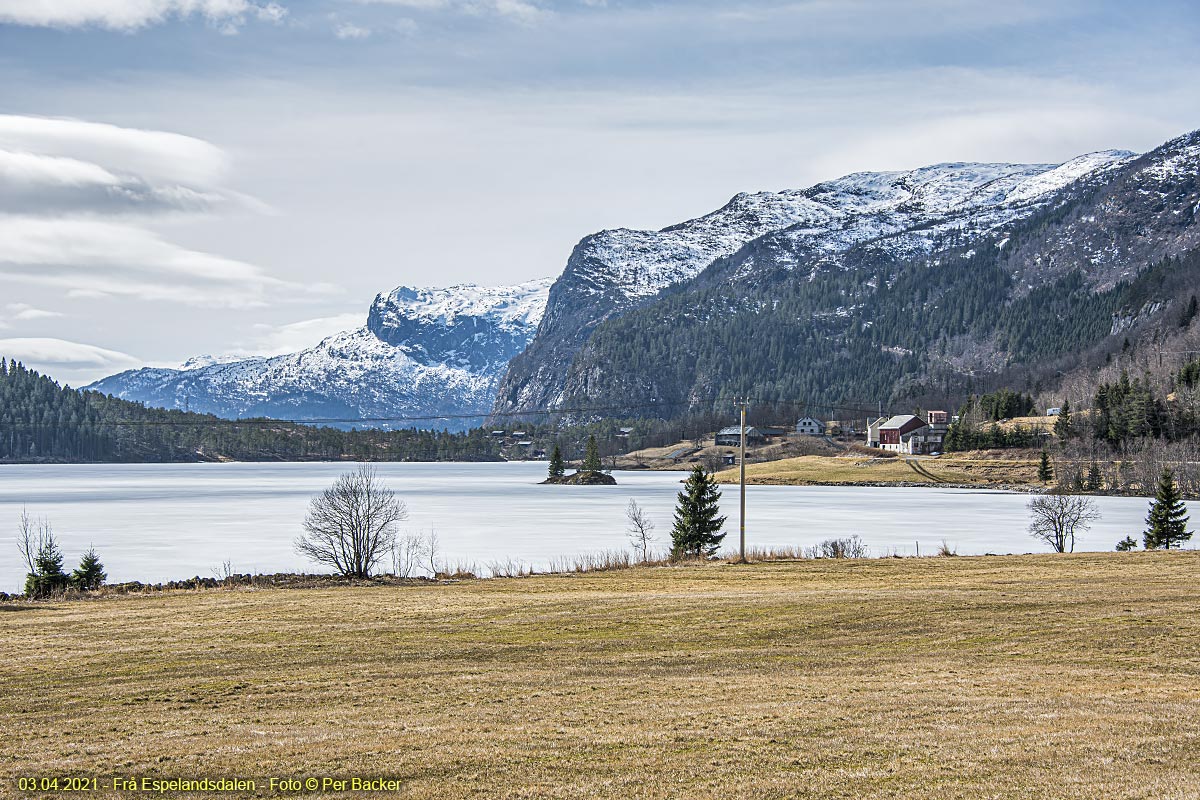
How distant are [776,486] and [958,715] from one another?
530 ft

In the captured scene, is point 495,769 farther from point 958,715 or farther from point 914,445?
point 914,445

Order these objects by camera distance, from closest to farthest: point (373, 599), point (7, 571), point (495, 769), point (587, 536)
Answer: point (495, 769) → point (373, 599) → point (7, 571) → point (587, 536)

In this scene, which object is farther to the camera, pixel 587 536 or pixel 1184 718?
pixel 587 536

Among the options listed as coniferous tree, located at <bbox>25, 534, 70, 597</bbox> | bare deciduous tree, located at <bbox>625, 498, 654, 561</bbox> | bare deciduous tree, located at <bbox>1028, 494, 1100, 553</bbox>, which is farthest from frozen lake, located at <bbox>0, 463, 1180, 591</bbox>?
coniferous tree, located at <bbox>25, 534, 70, 597</bbox>

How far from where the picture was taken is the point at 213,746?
1555cm

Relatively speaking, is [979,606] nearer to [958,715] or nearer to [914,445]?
[958,715]

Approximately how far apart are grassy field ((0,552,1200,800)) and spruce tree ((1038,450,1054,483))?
115967 mm

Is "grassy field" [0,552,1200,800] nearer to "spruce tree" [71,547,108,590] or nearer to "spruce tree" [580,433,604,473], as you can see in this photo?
"spruce tree" [71,547,108,590]

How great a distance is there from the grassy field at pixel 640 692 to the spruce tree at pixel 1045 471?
380 ft

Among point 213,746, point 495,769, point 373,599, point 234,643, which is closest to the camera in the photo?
point 495,769

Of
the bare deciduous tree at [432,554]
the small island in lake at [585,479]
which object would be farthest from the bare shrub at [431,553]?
the small island in lake at [585,479]

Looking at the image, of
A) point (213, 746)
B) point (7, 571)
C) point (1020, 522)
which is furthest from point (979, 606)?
point (1020, 522)

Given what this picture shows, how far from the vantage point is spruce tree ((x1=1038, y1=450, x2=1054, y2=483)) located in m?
145

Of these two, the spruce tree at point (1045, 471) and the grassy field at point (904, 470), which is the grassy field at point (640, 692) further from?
the grassy field at point (904, 470)
